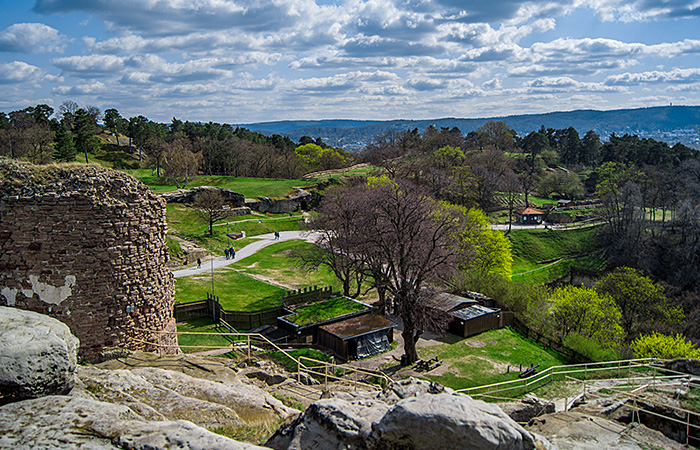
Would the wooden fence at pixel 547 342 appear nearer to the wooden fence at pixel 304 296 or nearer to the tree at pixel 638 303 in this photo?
the tree at pixel 638 303

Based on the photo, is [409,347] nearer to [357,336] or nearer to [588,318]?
[357,336]

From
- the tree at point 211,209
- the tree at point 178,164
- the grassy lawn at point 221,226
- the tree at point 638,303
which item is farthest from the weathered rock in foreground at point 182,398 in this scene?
the tree at point 178,164

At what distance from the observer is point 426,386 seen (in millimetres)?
9500

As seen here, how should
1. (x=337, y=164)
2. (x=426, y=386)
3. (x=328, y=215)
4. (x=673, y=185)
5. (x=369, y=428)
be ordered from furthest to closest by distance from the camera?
(x=337, y=164)
(x=673, y=185)
(x=328, y=215)
(x=426, y=386)
(x=369, y=428)

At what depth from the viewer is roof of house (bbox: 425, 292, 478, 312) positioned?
102 ft

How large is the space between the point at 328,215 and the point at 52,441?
31639 mm

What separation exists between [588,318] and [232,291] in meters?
25.9

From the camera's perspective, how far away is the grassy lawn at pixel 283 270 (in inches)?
1544

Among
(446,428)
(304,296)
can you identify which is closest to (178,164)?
(304,296)

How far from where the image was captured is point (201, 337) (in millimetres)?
25172

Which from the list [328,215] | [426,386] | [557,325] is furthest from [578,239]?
[426,386]

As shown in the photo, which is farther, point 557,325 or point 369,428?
point 557,325

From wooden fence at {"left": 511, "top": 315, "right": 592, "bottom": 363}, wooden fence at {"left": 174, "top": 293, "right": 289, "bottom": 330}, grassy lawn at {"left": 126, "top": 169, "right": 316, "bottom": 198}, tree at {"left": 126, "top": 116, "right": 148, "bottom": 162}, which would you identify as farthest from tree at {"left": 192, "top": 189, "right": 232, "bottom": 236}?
tree at {"left": 126, "top": 116, "right": 148, "bottom": 162}

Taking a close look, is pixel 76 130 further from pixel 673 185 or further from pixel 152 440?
pixel 673 185
